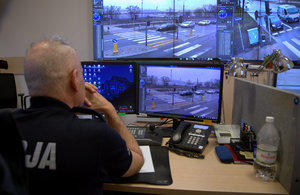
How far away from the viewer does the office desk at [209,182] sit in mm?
917

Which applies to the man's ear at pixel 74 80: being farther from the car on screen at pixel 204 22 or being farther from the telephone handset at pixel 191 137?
the car on screen at pixel 204 22

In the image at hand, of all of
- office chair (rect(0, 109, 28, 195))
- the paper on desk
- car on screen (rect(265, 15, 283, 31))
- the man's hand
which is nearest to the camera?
office chair (rect(0, 109, 28, 195))

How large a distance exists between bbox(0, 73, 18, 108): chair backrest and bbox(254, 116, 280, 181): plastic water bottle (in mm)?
2432

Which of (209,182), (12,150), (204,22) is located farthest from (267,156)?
(204,22)

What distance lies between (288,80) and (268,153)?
1.62 metres

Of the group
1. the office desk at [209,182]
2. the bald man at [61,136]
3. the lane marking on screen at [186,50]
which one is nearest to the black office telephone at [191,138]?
the office desk at [209,182]

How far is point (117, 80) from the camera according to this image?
159 cm

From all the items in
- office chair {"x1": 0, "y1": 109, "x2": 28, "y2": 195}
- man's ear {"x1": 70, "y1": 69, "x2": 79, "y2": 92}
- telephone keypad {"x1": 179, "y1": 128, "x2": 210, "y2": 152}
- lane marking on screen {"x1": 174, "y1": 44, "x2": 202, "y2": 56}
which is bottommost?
telephone keypad {"x1": 179, "y1": 128, "x2": 210, "y2": 152}

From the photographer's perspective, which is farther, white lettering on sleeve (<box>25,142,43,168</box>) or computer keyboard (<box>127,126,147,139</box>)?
computer keyboard (<box>127,126,147,139</box>)

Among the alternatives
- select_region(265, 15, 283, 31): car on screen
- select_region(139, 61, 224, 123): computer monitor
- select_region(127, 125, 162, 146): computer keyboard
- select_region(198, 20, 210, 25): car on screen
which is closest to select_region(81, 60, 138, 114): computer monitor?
select_region(139, 61, 224, 123): computer monitor

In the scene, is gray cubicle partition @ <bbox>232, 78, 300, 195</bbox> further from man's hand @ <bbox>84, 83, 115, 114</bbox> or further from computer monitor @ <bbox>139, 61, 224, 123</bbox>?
man's hand @ <bbox>84, 83, 115, 114</bbox>

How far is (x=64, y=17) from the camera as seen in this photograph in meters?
2.84

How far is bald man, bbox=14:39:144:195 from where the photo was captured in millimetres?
768

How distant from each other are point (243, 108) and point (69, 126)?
108 cm
